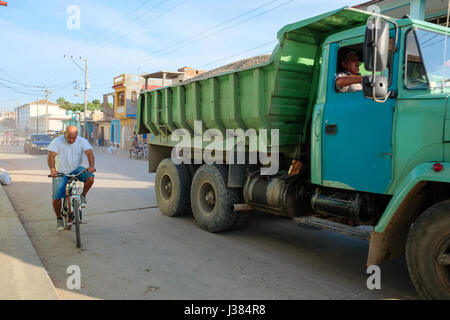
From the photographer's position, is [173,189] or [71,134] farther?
[173,189]

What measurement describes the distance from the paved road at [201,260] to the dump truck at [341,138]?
572mm

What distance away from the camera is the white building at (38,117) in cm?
7494

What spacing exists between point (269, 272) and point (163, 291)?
1263mm

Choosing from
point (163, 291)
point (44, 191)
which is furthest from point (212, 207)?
point (44, 191)

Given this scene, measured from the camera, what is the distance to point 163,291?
12.7 ft

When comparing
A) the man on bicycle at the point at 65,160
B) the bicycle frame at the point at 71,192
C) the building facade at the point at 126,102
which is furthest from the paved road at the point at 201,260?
the building facade at the point at 126,102

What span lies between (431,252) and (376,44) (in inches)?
69.3

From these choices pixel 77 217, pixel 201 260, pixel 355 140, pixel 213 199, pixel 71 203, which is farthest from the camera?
pixel 213 199

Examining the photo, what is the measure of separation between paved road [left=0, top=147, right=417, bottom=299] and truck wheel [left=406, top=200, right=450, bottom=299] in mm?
676

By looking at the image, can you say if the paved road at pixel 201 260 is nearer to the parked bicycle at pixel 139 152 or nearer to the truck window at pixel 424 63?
the truck window at pixel 424 63

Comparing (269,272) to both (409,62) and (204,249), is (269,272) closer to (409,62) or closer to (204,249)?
(204,249)

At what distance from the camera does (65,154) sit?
5723 mm

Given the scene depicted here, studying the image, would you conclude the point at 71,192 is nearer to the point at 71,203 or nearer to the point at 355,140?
the point at 71,203

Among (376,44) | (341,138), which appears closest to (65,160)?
(341,138)
